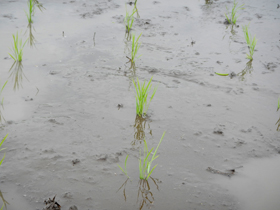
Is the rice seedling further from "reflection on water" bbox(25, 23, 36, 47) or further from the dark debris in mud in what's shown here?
the dark debris in mud

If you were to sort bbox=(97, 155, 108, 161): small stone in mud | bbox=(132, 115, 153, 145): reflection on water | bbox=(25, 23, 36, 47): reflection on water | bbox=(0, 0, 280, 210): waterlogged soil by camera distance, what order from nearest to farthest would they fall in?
1. bbox=(0, 0, 280, 210): waterlogged soil
2. bbox=(97, 155, 108, 161): small stone in mud
3. bbox=(132, 115, 153, 145): reflection on water
4. bbox=(25, 23, 36, 47): reflection on water

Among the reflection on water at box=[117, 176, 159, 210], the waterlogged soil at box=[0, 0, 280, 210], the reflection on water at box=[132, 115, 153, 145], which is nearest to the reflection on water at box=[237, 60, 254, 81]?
the waterlogged soil at box=[0, 0, 280, 210]

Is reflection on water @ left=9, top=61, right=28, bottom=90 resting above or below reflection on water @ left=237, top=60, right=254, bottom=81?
below

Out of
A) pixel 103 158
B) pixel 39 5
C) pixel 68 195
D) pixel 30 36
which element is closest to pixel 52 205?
pixel 68 195

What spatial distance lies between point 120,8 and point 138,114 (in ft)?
12.1

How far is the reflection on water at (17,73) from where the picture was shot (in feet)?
10.4

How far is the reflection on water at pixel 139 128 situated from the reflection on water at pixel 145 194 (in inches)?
18.9

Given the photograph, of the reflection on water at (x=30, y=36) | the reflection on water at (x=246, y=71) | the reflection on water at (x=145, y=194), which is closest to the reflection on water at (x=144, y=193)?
the reflection on water at (x=145, y=194)

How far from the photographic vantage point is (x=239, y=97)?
124 inches

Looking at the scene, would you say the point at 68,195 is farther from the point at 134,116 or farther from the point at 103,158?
the point at 134,116

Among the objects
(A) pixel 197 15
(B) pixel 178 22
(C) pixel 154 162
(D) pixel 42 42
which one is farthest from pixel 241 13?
(C) pixel 154 162

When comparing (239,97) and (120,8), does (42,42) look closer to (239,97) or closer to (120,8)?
(120,8)

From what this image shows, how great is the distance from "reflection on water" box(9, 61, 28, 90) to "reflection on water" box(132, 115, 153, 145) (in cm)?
152

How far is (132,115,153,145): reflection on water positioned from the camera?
2.51m
